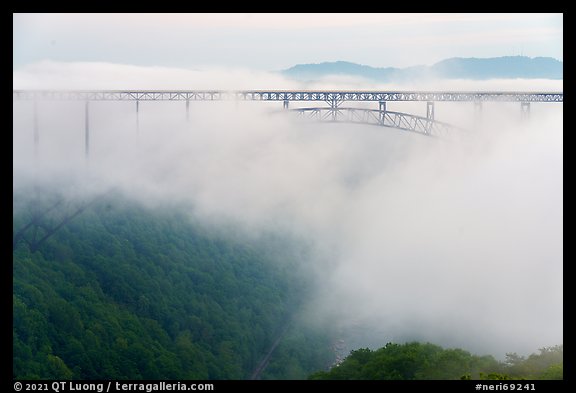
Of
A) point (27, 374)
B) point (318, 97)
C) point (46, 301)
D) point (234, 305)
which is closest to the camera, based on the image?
point (27, 374)

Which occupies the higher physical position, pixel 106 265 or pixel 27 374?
pixel 106 265

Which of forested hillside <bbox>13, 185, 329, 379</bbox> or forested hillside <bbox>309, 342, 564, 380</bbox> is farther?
forested hillside <bbox>13, 185, 329, 379</bbox>

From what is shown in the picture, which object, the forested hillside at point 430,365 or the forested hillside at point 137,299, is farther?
the forested hillside at point 137,299

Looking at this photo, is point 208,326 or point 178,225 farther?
point 178,225

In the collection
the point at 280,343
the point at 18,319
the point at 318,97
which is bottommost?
the point at 280,343

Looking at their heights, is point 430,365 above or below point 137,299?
below

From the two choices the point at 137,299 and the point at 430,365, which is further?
the point at 137,299

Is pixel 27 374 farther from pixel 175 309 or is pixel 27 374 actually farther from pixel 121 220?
pixel 121 220

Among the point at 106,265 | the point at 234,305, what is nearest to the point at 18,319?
the point at 106,265
